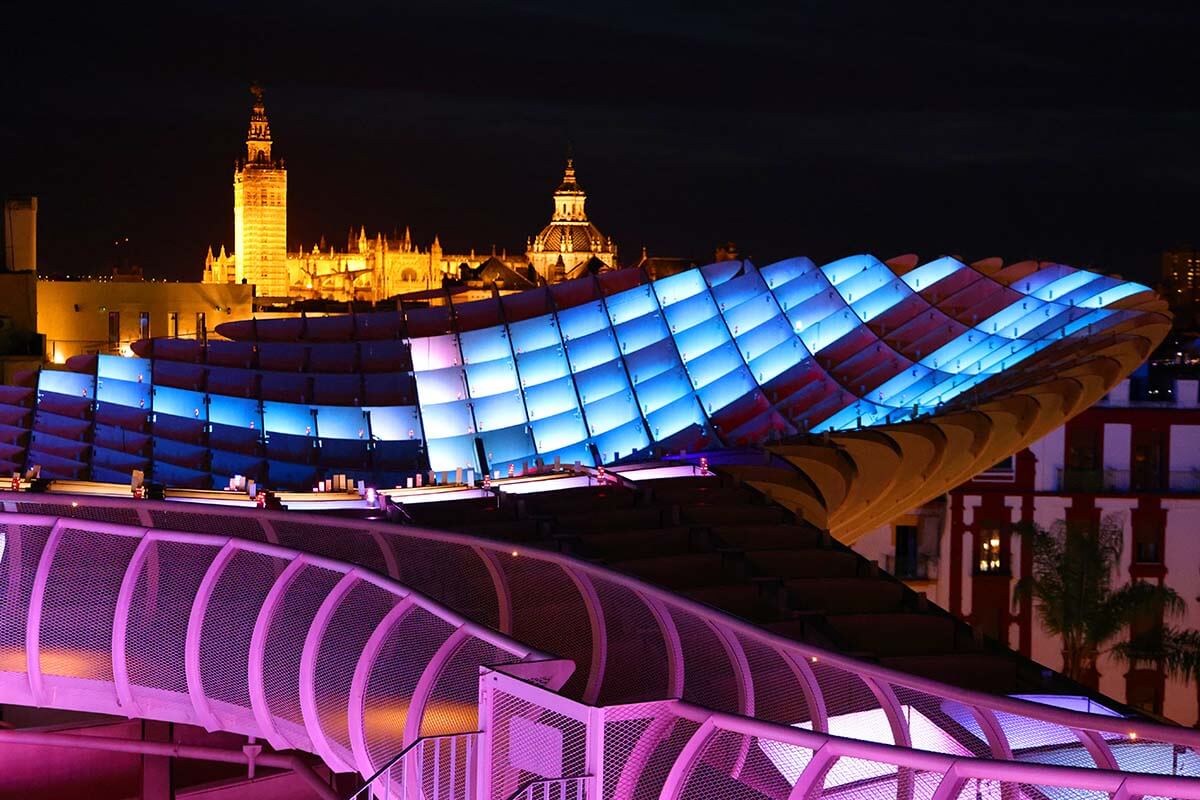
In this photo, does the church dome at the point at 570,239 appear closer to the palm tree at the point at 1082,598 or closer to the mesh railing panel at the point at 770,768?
the palm tree at the point at 1082,598

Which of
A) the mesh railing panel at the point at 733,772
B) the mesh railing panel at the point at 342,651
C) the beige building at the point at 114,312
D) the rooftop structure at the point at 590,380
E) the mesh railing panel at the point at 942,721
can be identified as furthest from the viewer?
the beige building at the point at 114,312

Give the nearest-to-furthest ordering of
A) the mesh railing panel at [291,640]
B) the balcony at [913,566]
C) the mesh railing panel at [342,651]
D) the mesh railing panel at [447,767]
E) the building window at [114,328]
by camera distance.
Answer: the mesh railing panel at [447,767] < the mesh railing panel at [342,651] < the mesh railing panel at [291,640] < the balcony at [913,566] < the building window at [114,328]

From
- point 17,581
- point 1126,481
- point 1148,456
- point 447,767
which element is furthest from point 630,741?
point 1148,456

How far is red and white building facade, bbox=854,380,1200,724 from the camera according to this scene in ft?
129

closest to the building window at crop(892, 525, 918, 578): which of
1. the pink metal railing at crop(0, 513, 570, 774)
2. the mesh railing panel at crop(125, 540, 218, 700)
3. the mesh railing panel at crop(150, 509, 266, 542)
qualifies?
the mesh railing panel at crop(150, 509, 266, 542)

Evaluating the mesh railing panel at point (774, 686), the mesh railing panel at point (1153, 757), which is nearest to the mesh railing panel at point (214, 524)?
the mesh railing panel at point (774, 686)

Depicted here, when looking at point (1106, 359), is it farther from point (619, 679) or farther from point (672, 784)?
point (672, 784)

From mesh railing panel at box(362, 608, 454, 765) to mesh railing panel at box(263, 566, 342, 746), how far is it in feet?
3.16

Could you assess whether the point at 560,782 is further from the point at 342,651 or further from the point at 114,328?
the point at 114,328

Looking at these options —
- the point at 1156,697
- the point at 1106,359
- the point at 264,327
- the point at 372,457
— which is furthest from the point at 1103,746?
the point at 1156,697

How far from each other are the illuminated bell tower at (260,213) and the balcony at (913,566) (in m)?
110

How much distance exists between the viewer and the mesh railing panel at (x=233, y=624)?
33.9ft

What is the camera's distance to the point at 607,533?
563 inches

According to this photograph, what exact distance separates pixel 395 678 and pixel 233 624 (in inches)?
67.7
